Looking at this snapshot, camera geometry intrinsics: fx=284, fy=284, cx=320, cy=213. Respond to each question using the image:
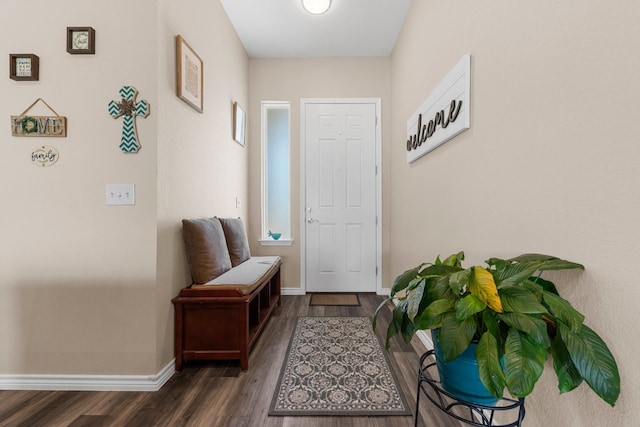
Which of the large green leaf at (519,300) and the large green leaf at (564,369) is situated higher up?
the large green leaf at (519,300)

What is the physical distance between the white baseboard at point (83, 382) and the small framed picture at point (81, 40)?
1.83m

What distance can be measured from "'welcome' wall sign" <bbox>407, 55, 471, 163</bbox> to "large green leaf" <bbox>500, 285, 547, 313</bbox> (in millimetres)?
999

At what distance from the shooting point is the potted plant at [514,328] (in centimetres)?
67

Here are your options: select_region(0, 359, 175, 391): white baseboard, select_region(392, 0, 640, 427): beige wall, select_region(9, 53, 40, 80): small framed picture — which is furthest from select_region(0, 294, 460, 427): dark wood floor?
select_region(9, 53, 40, 80): small framed picture

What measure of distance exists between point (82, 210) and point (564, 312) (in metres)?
2.17

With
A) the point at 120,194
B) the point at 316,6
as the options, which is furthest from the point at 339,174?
the point at 120,194

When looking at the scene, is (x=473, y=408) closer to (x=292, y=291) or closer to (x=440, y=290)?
(x=440, y=290)

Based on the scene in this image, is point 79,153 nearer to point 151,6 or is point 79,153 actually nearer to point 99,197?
point 99,197

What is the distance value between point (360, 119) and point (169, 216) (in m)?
2.45

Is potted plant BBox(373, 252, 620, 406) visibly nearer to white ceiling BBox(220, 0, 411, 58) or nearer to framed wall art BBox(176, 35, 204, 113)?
framed wall art BBox(176, 35, 204, 113)

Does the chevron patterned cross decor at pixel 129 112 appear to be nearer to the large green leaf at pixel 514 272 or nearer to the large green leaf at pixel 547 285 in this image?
the large green leaf at pixel 514 272

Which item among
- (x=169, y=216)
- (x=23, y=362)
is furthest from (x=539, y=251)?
(x=23, y=362)

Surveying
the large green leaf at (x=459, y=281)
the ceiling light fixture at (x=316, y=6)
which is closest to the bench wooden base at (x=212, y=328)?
the large green leaf at (x=459, y=281)

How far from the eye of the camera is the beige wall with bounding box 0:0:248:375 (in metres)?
1.60
